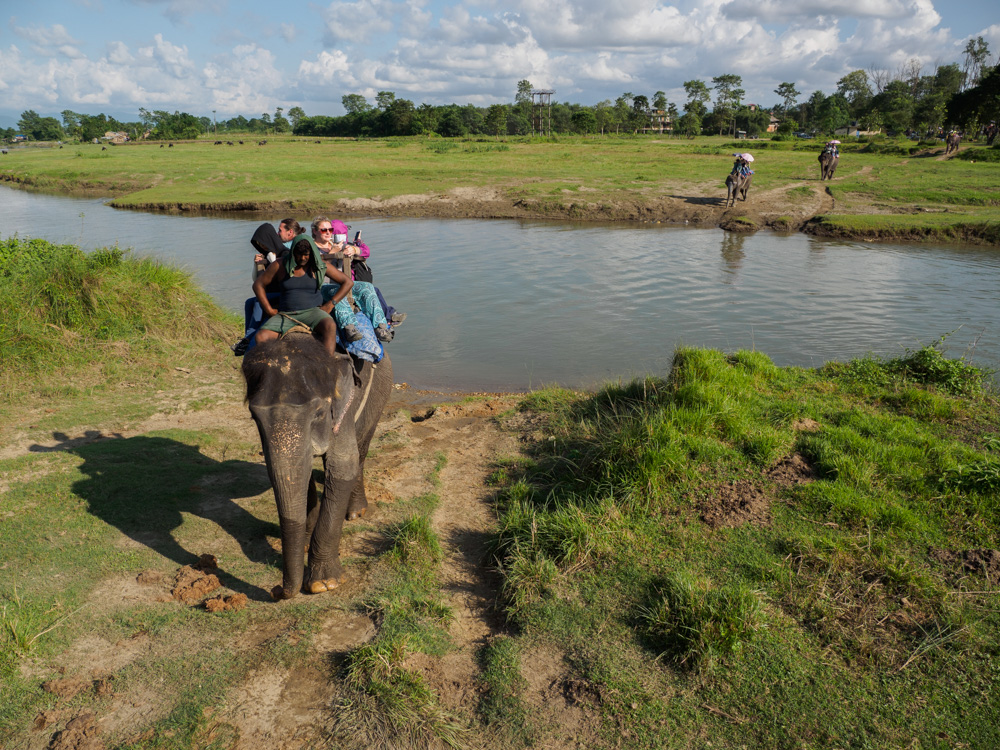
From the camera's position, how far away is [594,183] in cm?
2869

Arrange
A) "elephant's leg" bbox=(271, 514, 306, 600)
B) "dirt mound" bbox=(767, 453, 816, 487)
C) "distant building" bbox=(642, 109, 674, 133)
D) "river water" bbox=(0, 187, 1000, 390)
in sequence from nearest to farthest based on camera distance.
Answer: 1. "elephant's leg" bbox=(271, 514, 306, 600)
2. "dirt mound" bbox=(767, 453, 816, 487)
3. "river water" bbox=(0, 187, 1000, 390)
4. "distant building" bbox=(642, 109, 674, 133)

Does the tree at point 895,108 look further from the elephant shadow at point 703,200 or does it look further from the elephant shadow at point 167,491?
the elephant shadow at point 167,491

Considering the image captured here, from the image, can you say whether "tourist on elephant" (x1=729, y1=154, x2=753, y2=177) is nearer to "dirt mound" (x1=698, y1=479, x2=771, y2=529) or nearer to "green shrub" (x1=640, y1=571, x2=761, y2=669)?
"dirt mound" (x1=698, y1=479, x2=771, y2=529)

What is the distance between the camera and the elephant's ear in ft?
15.2

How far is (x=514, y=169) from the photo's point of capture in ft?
110

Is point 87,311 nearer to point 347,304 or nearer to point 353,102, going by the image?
point 347,304

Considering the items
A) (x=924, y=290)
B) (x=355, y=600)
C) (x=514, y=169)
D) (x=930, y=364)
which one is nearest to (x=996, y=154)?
(x=514, y=169)

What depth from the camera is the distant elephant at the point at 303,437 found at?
408 centimetres

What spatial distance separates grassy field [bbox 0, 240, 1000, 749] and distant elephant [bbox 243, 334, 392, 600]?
0.84 ft

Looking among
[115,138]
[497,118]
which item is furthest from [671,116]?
[115,138]

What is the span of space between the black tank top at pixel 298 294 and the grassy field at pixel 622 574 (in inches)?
70.0

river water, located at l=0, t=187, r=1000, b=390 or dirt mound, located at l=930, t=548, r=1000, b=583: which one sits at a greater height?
dirt mound, located at l=930, t=548, r=1000, b=583

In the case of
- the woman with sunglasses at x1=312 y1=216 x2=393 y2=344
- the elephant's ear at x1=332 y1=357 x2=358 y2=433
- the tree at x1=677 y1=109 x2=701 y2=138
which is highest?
the tree at x1=677 y1=109 x2=701 y2=138

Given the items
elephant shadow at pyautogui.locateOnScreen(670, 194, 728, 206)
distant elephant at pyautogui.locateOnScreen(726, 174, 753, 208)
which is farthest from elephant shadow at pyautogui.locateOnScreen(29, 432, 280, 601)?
elephant shadow at pyautogui.locateOnScreen(670, 194, 728, 206)
